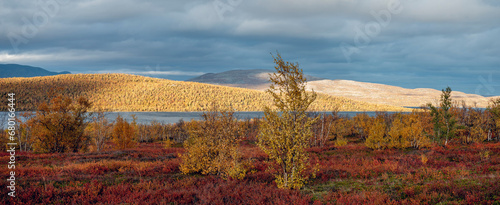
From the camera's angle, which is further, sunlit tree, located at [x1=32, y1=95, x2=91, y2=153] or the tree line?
sunlit tree, located at [x1=32, y1=95, x2=91, y2=153]

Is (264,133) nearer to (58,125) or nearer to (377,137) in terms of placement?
(377,137)

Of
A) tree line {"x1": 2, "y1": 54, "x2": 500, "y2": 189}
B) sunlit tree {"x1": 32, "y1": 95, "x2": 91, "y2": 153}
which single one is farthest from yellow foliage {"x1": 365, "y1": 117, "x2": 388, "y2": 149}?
sunlit tree {"x1": 32, "y1": 95, "x2": 91, "y2": 153}

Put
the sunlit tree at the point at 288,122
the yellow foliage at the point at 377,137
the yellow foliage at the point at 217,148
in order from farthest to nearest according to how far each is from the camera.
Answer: the yellow foliage at the point at 377,137 < the yellow foliage at the point at 217,148 < the sunlit tree at the point at 288,122

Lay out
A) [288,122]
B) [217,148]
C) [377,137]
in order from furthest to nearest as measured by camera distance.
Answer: [377,137] → [217,148] → [288,122]

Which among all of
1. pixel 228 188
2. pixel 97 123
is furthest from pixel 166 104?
pixel 228 188

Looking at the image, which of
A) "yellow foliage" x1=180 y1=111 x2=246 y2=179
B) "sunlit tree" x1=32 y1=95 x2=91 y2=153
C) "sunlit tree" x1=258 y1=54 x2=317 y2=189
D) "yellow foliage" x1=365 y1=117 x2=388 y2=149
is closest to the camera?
"sunlit tree" x1=258 y1=54 x2=317 y2=189

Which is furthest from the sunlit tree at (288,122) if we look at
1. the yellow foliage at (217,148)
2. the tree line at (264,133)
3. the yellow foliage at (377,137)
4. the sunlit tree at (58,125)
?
the sunlit tree at (58,125)

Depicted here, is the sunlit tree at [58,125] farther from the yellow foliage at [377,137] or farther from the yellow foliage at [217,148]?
the yellow foliage at [377,137]

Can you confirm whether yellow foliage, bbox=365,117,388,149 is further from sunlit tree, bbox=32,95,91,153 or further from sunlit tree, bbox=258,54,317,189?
sunlit tree, bbox=32,95,91,153

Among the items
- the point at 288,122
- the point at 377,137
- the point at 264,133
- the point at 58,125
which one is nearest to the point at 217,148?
the point at 264,133

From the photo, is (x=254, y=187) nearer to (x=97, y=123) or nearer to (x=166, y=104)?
(x=97, y=123)

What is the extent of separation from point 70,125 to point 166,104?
171405 millimetres

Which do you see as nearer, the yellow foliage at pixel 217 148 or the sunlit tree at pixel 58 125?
the yellow foliage at pixel 217 148

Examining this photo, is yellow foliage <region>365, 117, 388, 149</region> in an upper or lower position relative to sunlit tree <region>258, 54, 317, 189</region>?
lower
